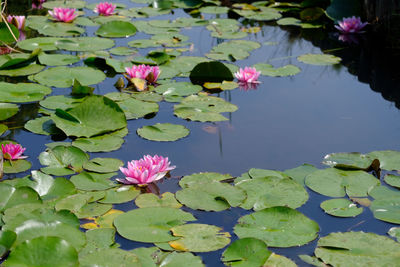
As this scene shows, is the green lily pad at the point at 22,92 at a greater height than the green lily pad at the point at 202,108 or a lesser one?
greater

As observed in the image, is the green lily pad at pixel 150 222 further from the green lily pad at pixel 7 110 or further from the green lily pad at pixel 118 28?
the green lily pad at pixel 118 28

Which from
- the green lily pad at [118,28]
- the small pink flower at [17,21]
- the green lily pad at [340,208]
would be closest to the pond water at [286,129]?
the green lily pad at [340,208]

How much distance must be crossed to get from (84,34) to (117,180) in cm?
293

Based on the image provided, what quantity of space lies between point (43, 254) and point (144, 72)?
92.5 inches

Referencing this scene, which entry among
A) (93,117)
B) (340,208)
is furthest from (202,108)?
(340,208)

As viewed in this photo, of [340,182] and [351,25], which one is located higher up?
[351,25]

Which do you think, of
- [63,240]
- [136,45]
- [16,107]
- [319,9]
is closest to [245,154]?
[63,240]

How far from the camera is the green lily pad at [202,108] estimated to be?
380 cm

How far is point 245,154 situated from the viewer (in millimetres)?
3314

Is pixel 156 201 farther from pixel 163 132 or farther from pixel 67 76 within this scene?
pixel 67 76

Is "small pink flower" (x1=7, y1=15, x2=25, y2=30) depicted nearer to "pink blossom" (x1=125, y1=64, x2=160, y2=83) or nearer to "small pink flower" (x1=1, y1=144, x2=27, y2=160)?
"pink blossom" (x1=125, y1=64, x2=160, y2=83)

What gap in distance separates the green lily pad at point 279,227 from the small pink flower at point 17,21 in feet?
11.7

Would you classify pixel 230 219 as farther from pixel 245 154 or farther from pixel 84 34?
pixel 84 34

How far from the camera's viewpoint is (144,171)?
9.39ft
